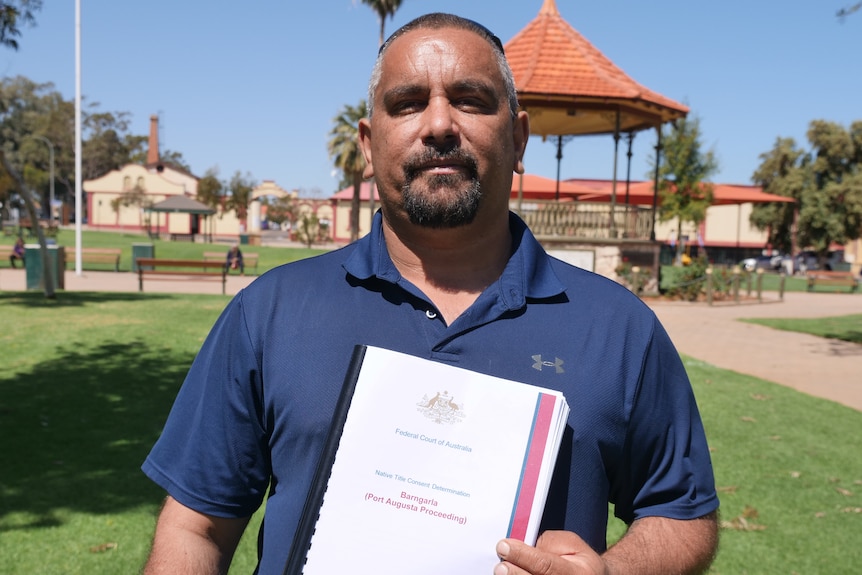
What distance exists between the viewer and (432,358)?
5.55 feet

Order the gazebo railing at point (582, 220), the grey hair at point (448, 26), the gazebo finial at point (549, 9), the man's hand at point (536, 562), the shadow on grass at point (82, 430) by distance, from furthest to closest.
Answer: the gazebo finial at point (549, 9) < the gazebo railing at point (582, 220) < the shadow on grass at point (82, 430) < the grey hair at point (448, 26) < the man's hand at point (536, 562)

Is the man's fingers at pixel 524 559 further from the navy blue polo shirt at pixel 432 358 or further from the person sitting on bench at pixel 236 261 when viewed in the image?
the person sitting on bench at pixel 236 261

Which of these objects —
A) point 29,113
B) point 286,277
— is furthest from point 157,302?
point 29,113

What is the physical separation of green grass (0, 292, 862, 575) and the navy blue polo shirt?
2613mm

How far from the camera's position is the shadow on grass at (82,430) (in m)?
5.21

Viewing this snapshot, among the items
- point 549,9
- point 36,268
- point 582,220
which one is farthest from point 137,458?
point 549,9

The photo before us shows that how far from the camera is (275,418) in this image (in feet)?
5.62

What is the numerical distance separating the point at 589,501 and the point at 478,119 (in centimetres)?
87

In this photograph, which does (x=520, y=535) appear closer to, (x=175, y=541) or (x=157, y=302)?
(x=175, y=541)

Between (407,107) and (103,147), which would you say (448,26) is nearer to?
(407,107)

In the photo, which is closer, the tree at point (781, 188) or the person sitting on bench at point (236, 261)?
the person sitting on bench at point (236, 261)

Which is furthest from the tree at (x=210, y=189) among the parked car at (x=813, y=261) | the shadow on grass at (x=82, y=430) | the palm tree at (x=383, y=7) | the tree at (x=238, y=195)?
the shadow on grass at (x=82, y=430)

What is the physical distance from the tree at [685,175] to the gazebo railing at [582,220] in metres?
13.7

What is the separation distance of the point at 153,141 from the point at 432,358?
9571cm
